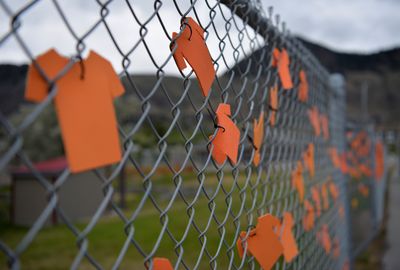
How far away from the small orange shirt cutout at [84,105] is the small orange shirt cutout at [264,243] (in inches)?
30.9

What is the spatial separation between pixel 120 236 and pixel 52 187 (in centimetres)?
915

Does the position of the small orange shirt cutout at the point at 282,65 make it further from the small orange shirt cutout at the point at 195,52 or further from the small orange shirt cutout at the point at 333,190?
the small orange shirt cutout at the point at 333,190

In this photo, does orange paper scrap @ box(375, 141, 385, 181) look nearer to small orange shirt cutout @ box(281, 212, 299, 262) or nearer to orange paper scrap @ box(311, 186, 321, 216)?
orange paper scrap @ box(311, 186, 321, 216)

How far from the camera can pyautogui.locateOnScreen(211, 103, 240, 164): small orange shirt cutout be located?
1.14m

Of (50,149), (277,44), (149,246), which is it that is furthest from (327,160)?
(50,149)

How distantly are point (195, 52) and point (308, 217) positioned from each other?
1.47 m

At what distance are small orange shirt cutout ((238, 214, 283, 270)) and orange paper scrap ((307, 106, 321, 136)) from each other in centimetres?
110

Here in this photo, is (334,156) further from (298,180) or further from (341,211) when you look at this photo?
(298,180)

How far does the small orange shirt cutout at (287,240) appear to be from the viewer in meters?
1.60

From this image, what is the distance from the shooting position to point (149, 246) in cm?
769

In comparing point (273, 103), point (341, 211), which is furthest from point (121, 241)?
point (273, 103)

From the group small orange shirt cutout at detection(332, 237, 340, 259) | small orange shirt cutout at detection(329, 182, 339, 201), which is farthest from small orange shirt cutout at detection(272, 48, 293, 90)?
small orange shirt cutout at detection(332, 237, 340, 259)

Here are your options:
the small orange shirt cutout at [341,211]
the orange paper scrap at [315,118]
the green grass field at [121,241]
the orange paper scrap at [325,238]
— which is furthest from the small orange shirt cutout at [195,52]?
the green grass field at [121,241]

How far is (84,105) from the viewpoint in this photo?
2.05ft
